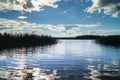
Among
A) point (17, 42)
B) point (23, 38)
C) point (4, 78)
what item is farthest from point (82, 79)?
point (23, 38)

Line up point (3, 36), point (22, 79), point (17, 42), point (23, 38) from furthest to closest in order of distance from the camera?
point (23, 38) < point (17, 42) < point (3, 36) < point (22, 79)

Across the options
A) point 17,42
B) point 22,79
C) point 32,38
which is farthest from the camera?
point 32,38

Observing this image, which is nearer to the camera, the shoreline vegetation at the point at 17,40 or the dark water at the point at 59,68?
the dark water at the point at 59,68

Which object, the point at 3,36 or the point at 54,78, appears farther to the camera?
the point at 3,36

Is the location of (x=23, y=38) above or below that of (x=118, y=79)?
above

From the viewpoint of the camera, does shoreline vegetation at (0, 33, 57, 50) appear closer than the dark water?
No

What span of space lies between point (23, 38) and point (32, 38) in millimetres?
14083

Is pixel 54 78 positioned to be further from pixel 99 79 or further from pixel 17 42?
pixel 17 42

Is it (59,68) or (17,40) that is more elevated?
(17,40)

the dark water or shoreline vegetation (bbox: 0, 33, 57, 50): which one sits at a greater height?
shoreline vegetation (bbox: 0, 33, 57, 50)

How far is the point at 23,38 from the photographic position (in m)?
141

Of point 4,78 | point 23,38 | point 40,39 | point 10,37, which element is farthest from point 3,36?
point 4,78

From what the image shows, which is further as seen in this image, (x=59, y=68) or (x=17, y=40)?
(x=17, y=40)

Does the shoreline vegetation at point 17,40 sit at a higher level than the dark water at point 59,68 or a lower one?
higher
